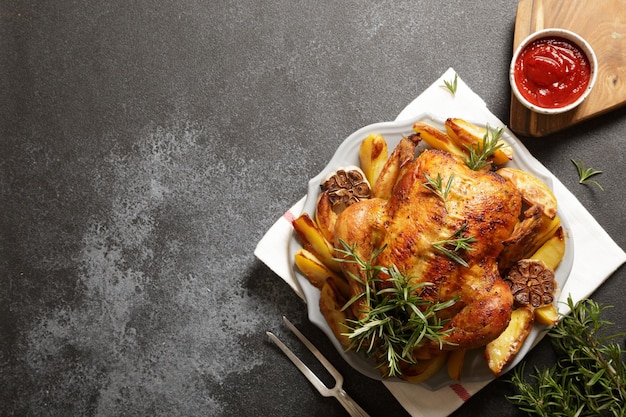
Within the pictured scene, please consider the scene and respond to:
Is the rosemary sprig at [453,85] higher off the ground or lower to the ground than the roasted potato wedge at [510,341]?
higher

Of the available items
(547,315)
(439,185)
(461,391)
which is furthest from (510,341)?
(439,185)

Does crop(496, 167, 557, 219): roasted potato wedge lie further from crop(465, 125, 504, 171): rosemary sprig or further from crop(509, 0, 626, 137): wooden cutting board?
crop(509, 0, 626, 137): wooden cutting board

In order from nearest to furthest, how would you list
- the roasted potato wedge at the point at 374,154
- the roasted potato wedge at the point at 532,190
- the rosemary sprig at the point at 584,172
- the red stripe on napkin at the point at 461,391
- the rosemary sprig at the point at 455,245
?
the rosemary sprig at the point at 455,245 < the roasted potato wedge at the point at 532,190 < the roasted potato wedge at the point at 374,154 < the red stripe on napkin at the point at 461,391 < the rosemary sprig at the point at 584,172

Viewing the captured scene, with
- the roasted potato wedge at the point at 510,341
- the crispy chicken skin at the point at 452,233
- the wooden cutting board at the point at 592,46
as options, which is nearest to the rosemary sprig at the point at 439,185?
the crispy chicken skin at the point at 452,233

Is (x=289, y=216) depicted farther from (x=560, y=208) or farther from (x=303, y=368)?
(x=560, y=208)

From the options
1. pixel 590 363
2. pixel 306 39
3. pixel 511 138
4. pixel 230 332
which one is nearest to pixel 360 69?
pixel 306 39

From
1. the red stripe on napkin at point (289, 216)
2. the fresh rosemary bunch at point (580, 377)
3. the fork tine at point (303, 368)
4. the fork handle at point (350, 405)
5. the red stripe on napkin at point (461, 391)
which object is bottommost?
the fresh rosemary bunch at point (580, 377)

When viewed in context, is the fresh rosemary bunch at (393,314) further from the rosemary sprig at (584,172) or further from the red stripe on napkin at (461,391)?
the rosemary sprig at (584,172)

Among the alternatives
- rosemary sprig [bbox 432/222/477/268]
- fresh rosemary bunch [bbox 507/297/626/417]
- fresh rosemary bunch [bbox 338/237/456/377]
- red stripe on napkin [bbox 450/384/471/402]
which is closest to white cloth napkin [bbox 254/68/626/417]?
red stripe on napkin [bbox 450/384/471/402]
